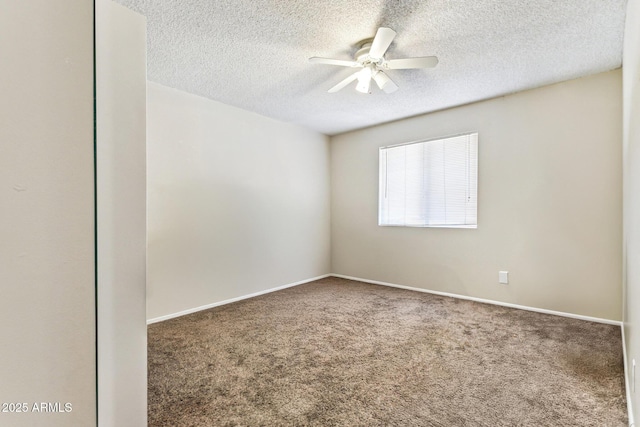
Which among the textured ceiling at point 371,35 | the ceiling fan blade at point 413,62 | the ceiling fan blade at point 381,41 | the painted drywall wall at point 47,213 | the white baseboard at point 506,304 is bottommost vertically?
the white baseboard at point 506,304

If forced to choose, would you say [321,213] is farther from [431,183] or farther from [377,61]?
[377,61]

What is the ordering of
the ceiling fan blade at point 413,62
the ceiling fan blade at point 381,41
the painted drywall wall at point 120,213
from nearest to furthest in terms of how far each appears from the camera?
the painted drywall wall at point 120,213 → the ceiling fan blade at point 381,41 → the ceiling fan blade at point 413,62

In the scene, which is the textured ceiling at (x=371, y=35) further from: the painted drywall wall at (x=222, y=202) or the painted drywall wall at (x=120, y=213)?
the painted drywall wall at (x=120, y=213)

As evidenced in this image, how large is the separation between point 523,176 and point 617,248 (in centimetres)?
98

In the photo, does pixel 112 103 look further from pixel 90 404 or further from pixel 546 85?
pixel 546 85

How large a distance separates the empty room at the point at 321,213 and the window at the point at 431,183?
27mm

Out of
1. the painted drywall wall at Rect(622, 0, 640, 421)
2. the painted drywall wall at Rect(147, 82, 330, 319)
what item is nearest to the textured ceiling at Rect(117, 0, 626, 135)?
the painted drywall wall at Rect(147, 82, 330, 319)

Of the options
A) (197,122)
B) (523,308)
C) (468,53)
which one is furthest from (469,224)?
(197,122)

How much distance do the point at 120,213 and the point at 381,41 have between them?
186 centimetres

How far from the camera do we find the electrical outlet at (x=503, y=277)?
3240 mm

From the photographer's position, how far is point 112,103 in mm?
754

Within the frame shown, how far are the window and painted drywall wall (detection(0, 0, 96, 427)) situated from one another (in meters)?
3.64

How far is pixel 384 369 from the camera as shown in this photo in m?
1.96

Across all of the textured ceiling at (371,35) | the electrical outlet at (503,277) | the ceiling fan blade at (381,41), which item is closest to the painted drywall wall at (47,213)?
the textured ceiling at (371,35)
